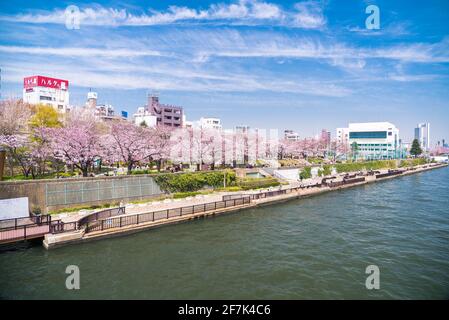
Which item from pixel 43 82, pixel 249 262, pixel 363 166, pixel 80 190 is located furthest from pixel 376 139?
pixel 43 82

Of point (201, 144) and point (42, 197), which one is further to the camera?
point (201, 144)

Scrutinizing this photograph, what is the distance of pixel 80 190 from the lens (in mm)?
28594

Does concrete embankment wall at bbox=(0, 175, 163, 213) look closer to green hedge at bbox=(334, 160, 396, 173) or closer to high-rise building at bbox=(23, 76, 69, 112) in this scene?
green hedge at bbox=(334, 160, 396, 173)

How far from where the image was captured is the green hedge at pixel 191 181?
119 feet

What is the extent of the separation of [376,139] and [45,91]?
15238 cm

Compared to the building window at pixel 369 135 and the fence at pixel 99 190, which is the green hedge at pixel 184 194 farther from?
the building window at pixel 369 135

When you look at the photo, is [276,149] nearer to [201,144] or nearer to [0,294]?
[201,144]

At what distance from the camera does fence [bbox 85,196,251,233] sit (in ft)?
75.1

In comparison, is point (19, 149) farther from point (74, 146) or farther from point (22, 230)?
point (22, 230)

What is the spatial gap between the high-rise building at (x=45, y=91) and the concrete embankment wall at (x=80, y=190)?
69731 millimetres

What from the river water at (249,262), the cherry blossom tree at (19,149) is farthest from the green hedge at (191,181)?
the cherry blossom tree at (19,149)
